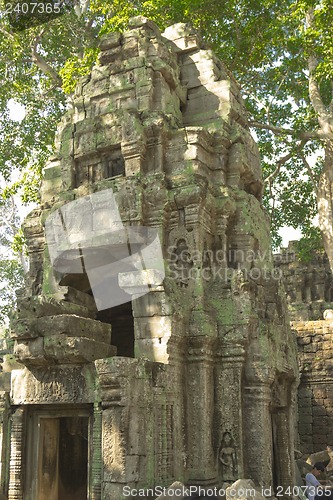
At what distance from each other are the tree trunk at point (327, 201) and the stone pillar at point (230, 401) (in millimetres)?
9665

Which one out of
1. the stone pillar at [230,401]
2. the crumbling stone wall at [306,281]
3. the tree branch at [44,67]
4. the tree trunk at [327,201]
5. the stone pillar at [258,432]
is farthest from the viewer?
the crumbling stone wall at [306,281]

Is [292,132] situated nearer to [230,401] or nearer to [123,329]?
[123,329]

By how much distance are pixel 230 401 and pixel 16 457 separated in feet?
9.87

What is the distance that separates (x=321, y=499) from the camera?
659 cm

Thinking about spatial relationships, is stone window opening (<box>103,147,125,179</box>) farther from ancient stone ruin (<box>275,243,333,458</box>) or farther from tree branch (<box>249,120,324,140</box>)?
tree branch (<box>249,120,324,140</box>)

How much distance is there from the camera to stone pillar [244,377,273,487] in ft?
25.0

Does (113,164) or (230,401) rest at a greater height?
(113,164)

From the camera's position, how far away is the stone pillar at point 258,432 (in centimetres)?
761

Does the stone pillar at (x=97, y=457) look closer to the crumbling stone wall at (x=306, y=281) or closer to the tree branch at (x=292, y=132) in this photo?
the tree branch at (x=292, y=132)

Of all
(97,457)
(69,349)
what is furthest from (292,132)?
(97,457)

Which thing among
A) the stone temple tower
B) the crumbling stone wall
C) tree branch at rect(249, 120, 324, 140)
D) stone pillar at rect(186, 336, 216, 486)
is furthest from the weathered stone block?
the crumbling stone wall

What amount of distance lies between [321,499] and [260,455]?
119cm

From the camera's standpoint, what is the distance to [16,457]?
7402 millimetres

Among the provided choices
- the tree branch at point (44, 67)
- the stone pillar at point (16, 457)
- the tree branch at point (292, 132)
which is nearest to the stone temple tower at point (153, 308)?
the stone pillar at point (16, 457)
